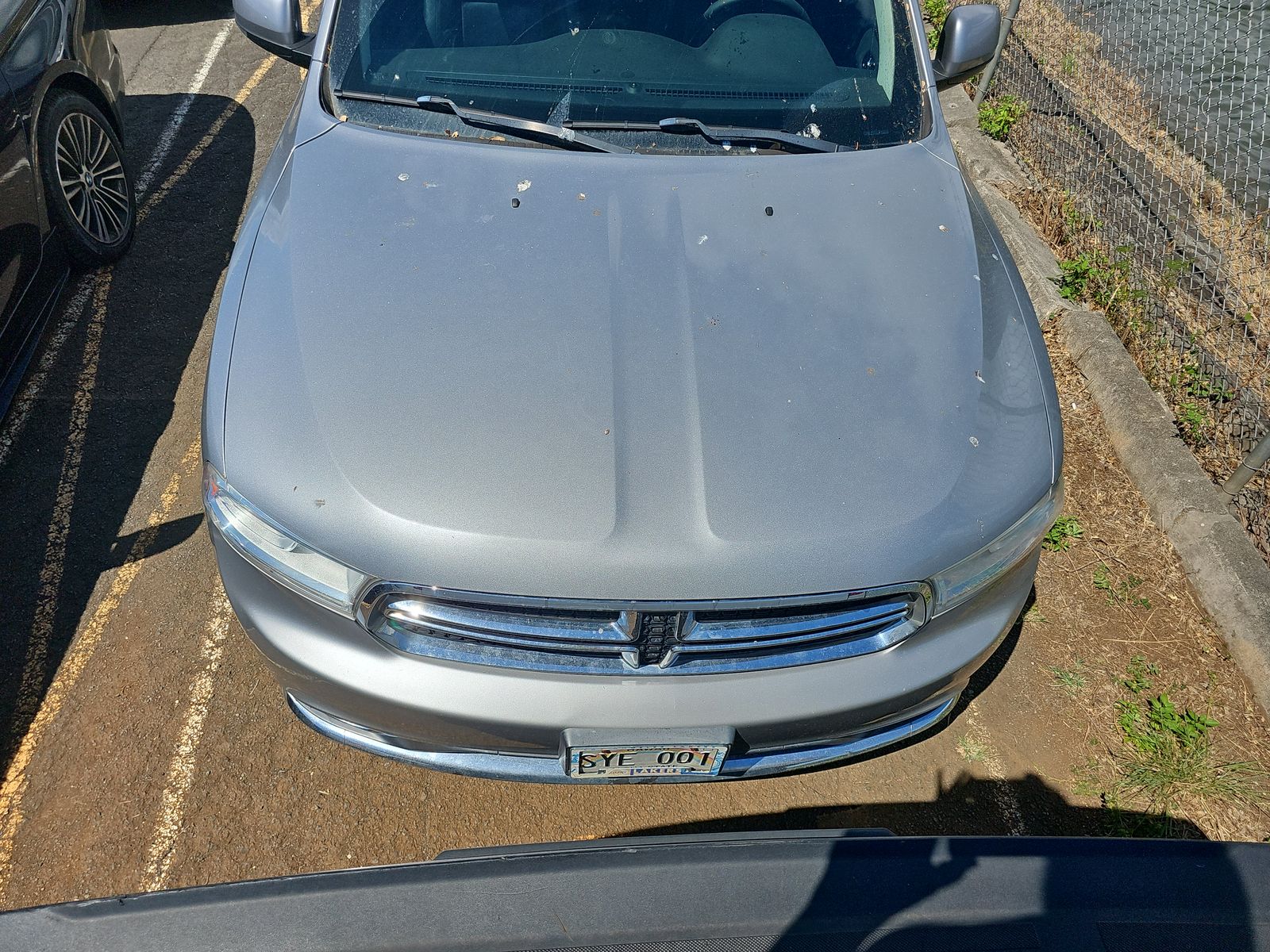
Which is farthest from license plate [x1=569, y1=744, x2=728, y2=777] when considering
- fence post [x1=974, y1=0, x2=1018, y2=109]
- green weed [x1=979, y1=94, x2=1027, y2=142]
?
fence post [x1=974, y1=0, x2=1018, y2=109]

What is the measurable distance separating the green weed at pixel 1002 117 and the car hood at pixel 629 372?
144 inches

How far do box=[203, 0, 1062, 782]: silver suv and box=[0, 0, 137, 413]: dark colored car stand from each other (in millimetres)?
1460

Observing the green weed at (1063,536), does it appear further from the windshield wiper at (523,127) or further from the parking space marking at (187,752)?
the parking space marking at (187,752)

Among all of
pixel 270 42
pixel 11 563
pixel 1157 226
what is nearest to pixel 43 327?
pixel 11 563

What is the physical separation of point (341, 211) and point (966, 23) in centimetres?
237

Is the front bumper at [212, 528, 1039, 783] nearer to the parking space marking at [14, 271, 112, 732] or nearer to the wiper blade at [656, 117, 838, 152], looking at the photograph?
the parking space marking at [14, 271, 112, 732]

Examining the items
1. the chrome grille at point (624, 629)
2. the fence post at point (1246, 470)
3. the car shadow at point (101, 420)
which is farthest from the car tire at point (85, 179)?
the fence post at point (1246, 470)

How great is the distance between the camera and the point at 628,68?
281 centimetres

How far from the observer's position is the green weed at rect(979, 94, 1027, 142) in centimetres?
585

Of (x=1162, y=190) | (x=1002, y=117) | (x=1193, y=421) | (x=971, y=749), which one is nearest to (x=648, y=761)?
(x=971, y=749)

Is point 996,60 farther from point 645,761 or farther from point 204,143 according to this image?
point 645,761

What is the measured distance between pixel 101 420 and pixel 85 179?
4.12 feet

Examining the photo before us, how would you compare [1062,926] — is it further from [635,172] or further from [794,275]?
[635,172]

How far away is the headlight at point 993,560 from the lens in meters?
2.05
